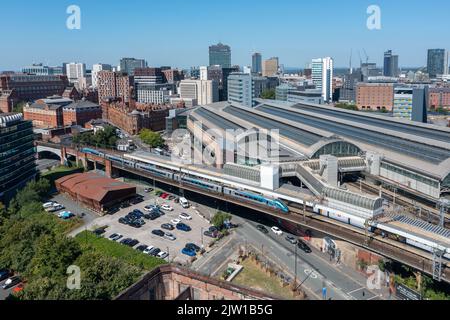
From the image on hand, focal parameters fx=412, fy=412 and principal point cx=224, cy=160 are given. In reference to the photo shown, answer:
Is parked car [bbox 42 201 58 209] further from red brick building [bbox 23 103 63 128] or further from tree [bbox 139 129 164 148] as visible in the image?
red brick building [bbox 23 103 63 128]

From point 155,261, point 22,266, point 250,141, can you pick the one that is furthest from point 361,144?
point 22,266

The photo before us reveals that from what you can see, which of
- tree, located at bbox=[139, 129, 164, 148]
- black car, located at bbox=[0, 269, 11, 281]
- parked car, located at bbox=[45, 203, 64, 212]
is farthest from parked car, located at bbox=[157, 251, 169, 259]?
tree, located at bbox=[139, 129, 164, 148]

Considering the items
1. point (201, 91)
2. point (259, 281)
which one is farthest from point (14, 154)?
point (201, 91)

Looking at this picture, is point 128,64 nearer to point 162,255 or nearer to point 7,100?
→ point 7,100

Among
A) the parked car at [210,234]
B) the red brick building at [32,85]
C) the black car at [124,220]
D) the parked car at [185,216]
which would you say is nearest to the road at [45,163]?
the black car at [124,220]

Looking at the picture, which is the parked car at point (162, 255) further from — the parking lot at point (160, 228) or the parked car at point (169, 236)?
the parked car at point (169, 236)
